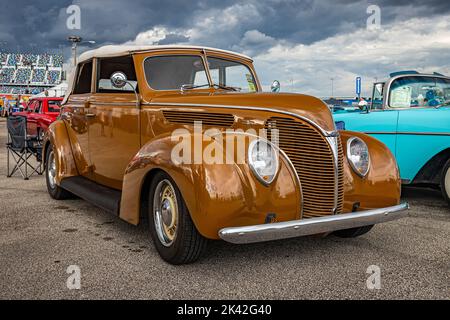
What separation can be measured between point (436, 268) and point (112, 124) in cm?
338

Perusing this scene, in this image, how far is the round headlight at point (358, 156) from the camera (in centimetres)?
374

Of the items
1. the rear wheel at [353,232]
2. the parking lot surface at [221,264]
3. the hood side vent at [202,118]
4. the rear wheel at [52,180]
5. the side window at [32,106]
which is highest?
the side window at [32,106]

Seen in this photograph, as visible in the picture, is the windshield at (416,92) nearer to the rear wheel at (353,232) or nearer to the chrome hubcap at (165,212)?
the rear wheel at (353,232)

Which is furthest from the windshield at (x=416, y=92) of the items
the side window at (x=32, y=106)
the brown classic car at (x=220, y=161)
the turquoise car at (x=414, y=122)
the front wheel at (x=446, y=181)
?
the side window at (x=32, y=106)

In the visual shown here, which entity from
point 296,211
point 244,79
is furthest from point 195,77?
point 296,211

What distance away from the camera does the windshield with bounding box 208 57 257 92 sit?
15.6ft

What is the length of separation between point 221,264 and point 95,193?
1851 mm

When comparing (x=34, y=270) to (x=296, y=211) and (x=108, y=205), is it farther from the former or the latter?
(x=296, y=211)

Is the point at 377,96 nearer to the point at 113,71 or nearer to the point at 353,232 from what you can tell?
the point at 353,232

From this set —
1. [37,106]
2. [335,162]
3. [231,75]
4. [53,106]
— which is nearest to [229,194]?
[335,162]

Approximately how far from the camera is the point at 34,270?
3.38 metres

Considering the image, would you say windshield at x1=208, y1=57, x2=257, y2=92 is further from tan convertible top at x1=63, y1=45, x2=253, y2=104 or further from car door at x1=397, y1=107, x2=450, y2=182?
car door at x1=397, y1=107, x2=450, y2=182

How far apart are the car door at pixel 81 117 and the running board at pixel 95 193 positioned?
0.20 meters
